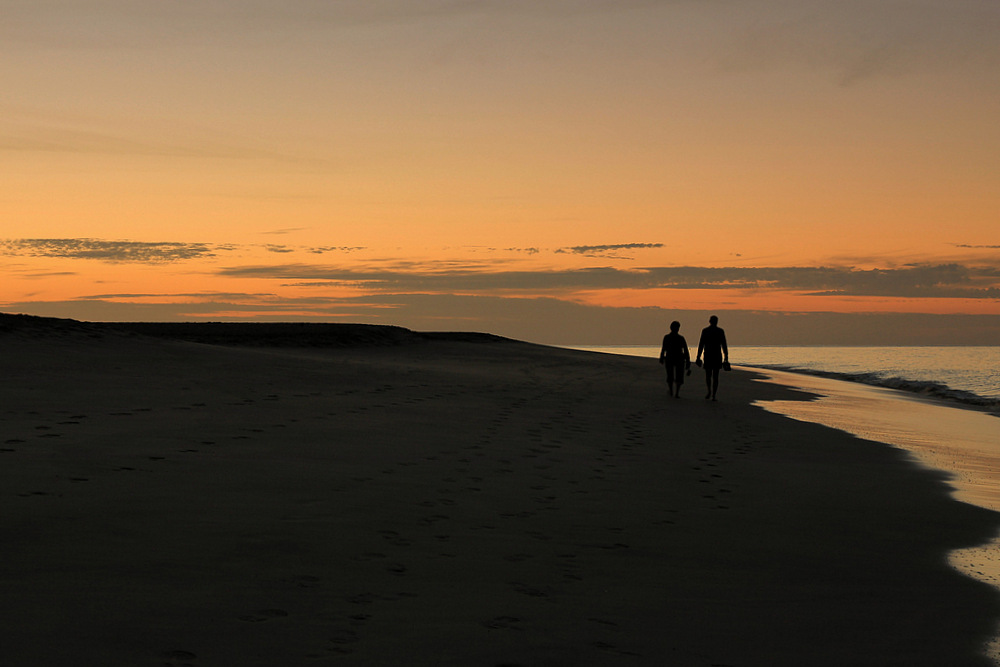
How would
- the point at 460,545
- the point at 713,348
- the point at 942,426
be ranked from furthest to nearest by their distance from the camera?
the point at 713,348 → the point at 942,426 → the point at 460,545

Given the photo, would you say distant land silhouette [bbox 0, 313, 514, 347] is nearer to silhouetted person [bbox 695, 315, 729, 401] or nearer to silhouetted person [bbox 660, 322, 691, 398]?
silhouetted person [bbox 660, 322, 691, 398]

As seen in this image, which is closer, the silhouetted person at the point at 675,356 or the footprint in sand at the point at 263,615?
the footprint in sand at the point at 263,615

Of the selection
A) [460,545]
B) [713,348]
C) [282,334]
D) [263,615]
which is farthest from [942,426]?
[282,334]

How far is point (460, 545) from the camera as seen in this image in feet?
20.2

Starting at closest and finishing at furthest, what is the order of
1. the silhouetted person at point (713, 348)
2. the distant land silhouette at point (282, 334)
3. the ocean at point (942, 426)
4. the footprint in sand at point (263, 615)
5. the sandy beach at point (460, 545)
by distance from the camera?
1. the sandy beach at point (460, 545)
2. the footprint in sand at point (263, 615)
3. the ocean at point (942, 426)
4. the silhouetted person at point (713, 348)
5. the distant land silhouette at point (282, 334)

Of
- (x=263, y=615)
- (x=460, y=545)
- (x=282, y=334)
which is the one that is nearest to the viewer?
(x=263, y=615)

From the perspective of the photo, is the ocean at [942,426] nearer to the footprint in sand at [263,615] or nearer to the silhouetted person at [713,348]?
the silhouetted person at [713,348]

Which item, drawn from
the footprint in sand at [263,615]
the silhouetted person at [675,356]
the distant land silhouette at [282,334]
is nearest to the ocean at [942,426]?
the silhouetted person at [675,356]

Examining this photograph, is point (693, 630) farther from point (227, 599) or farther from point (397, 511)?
point (397, 511)

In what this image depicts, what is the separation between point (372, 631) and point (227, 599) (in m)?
0.94

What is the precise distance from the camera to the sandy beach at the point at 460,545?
4.34 m

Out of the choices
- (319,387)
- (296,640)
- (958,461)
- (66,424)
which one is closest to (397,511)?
(296,640)

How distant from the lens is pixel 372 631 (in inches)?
172

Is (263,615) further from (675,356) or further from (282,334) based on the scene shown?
(282,334)
